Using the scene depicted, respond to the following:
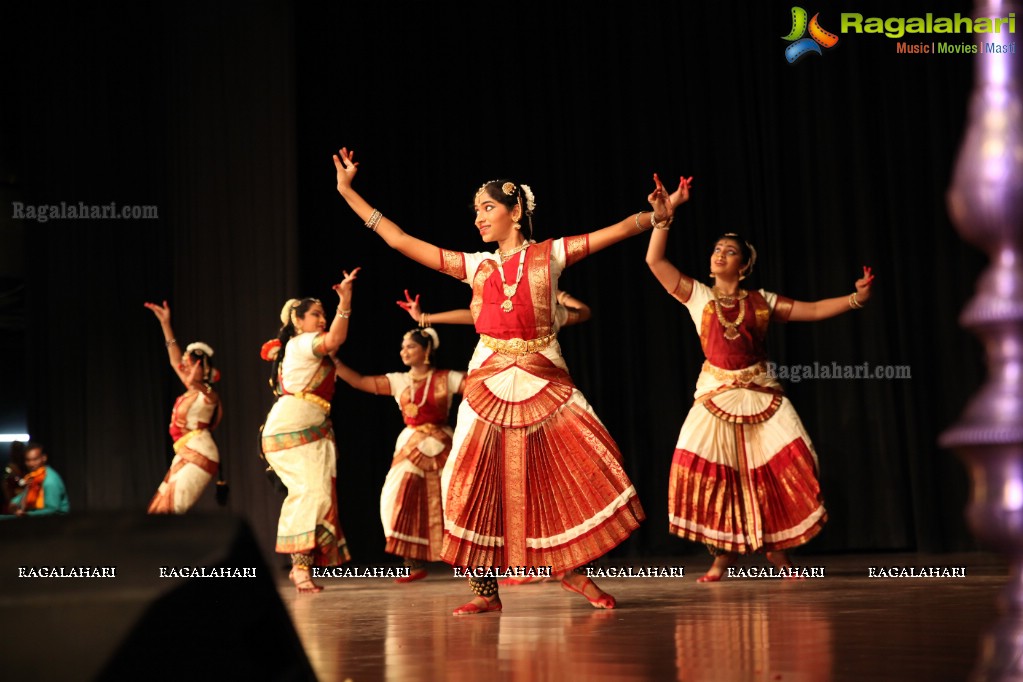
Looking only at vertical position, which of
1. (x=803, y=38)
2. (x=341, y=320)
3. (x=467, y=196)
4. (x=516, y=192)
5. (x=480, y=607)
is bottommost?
(x=480, y=607)

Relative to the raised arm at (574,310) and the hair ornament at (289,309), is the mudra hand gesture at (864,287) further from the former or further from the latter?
the hair ornament at (289,309)

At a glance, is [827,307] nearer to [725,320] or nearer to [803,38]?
[725,320]

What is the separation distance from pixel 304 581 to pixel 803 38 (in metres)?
4.12

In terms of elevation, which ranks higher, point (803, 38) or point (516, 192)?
point (803, 38)

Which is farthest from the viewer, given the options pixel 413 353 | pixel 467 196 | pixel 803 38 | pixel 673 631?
pixel 467 196

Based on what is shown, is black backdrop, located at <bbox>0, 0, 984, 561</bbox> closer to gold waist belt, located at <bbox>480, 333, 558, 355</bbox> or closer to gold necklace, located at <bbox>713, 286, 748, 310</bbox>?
gold necklace, located at <bbox>713, 286, 748, 310</bbox>

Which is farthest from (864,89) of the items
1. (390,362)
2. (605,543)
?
(605,543)

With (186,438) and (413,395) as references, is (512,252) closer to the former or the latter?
(413,395)

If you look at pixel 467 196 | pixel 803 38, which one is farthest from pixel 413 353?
pixel 803 38

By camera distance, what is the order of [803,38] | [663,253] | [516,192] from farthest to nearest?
[803,38]
[663,253]
[516,192]

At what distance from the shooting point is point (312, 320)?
578 cm

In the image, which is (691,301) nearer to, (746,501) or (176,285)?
(746,501)

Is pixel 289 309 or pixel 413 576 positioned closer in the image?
pixel 289 309

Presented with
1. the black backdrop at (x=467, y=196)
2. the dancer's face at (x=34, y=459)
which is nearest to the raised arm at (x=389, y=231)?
the black backdrop at (x=467, y=196)
